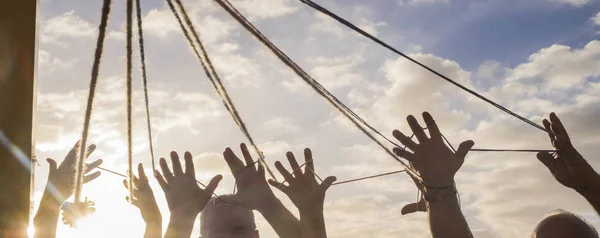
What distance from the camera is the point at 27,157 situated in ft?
11.7

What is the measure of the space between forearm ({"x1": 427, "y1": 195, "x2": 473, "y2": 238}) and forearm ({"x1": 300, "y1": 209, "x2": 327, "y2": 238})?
3.83 feet

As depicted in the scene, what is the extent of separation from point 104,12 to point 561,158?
4184 mm

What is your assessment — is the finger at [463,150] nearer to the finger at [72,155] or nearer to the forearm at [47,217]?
the finger at [72,155]

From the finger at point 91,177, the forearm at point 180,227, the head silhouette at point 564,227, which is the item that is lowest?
the head silhouette at point 564,227

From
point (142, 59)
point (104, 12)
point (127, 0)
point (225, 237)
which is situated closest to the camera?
point (104, 12)

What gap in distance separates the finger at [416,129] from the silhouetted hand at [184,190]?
1862 millimetres

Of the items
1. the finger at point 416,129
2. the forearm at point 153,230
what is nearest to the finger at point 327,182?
the finger at point 416,129

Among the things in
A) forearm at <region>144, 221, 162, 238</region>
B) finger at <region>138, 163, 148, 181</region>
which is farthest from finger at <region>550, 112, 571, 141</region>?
finger at <region>138, 163, 148, 181</region>

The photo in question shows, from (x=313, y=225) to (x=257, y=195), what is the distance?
33.1 inches

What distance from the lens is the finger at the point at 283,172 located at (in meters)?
5.84

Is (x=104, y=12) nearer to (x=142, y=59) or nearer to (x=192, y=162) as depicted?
(x=142, y=59)

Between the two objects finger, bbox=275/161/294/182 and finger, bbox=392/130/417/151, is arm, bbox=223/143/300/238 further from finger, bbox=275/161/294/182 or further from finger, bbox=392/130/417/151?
finger, bbox=392/130/417/151

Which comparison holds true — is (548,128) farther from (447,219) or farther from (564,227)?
(447,219)

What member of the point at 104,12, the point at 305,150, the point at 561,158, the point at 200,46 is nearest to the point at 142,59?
the point at 200,46
